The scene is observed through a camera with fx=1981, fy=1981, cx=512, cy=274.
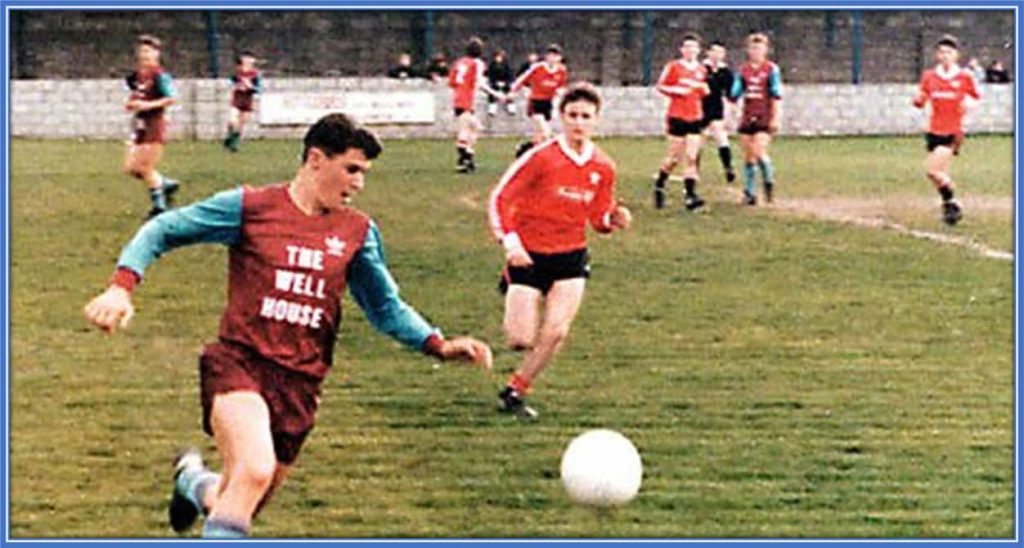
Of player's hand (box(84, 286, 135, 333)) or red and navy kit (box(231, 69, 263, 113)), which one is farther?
red and navy kit (box(231, 69, 263, 113))

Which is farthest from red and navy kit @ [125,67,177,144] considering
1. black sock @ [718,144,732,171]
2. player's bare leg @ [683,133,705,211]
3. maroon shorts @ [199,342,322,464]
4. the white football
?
maroon shorts @ [199,342,322,464]

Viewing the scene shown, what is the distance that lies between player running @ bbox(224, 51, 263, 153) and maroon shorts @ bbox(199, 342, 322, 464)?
17.6 meters

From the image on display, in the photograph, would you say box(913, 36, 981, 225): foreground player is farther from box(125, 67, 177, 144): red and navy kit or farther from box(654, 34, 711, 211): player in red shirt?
box(125, 67, 177, 144): red and navy kit

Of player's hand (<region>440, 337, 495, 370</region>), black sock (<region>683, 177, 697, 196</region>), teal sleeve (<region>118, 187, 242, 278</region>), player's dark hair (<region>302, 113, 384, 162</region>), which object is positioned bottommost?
black sock (<region>683, 177, 697, 196</region>)

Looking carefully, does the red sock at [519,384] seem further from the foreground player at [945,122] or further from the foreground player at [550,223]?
the foreground player at [945,122]

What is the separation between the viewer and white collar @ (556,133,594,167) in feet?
27.8

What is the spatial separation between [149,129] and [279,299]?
33.0 feet

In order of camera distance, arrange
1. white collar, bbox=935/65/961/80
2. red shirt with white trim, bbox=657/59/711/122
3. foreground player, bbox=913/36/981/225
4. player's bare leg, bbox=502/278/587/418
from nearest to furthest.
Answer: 1. player's bare leg, bbox=502/278/587/418
2. foreground player, bbox=913/36/981/225
3. white collar, bbox=935/65/961/80
4. red shirt with white trim, bbox=657/59/711/122

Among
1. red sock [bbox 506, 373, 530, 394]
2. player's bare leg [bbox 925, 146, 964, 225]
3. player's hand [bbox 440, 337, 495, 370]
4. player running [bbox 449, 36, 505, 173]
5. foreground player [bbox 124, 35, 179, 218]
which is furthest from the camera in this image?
player running [bbox 449, 36, 505, 173]

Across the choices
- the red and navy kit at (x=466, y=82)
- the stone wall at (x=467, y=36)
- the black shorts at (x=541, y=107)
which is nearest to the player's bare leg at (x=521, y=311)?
the black shorts at (x=541, y=107)

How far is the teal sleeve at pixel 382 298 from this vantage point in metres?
5.66

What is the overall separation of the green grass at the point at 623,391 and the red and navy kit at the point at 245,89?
8011mm

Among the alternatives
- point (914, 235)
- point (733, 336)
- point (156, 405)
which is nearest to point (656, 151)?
point (914, 235)

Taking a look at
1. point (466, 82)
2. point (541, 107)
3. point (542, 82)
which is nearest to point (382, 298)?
point (541, 107)
